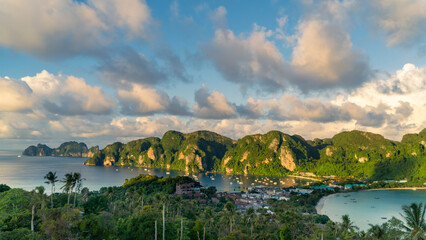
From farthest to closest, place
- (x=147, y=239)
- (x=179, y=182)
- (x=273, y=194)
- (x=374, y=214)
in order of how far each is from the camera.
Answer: (x=273, y=194) < (x=179, y=182) < (x=374, y=214) < (x=147, y=239)

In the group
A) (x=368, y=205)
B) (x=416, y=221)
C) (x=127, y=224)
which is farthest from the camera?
(x=368, y=205)

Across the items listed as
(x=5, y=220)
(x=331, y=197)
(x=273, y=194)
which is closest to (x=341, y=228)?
(x=5, y=220)

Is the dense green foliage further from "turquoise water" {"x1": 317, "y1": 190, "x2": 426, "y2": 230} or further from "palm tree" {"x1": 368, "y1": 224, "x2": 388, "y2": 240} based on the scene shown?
"turquoise water" {"x1": 317, "y1": 190, "x2": 426, "y2": 230}

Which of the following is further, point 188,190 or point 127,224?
point 188,190

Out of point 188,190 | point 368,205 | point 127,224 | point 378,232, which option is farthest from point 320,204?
point 127,224

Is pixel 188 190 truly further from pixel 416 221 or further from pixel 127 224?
pixel 416 221

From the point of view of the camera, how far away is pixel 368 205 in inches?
3526

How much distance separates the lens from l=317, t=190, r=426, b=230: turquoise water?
235 ft

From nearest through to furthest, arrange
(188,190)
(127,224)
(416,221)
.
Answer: (416,221) → (127,224) → (188,190)

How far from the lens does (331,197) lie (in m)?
101

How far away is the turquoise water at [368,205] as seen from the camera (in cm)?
7156

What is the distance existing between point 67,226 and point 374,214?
301 feet

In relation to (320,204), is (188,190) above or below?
above

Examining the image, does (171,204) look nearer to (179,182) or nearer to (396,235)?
(396,235)
